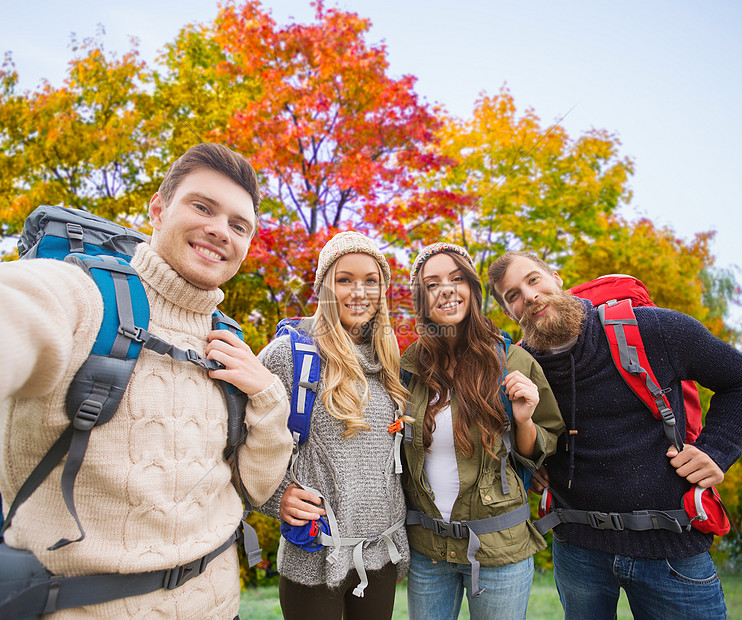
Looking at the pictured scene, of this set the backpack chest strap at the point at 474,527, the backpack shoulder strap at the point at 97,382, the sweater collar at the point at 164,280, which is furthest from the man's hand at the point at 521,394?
the backpack shoulder strap at the point at 97,382

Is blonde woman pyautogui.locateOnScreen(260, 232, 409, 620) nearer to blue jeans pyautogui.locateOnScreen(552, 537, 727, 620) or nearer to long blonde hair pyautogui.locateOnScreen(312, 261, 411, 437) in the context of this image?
long blonde hair pyautogui.locateOnScreen(312, 261, 411, 437)

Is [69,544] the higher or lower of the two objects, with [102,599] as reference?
higher

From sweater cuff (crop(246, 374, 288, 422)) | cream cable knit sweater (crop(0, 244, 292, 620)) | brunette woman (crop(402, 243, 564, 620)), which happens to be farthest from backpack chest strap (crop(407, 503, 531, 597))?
sweater cuff (crop(246, 374, 288, 422))

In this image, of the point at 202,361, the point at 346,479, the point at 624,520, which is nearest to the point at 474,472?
the point at 346,479

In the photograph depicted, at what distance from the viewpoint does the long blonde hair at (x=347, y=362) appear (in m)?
2.30

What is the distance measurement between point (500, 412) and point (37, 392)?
6.94 ft

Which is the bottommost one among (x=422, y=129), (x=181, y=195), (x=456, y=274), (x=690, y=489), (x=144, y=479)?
(x=690, y=489)

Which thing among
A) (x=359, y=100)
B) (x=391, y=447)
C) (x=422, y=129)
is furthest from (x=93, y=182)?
(x=391, y=447)

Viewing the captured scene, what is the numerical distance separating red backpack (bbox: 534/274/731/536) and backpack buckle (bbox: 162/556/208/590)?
1.92 metres

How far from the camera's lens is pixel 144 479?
1396mm

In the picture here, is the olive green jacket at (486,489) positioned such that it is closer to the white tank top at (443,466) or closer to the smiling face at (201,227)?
the white tank top at (443,466)

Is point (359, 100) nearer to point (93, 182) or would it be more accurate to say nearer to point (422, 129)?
point (422, 129)

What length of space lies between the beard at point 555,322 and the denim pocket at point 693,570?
4.23 feet

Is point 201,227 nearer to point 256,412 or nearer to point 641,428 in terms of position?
point 256,412
